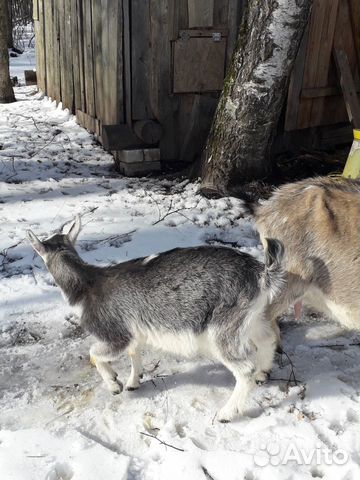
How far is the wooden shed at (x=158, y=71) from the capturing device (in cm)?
580

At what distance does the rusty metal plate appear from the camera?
5.99 meters

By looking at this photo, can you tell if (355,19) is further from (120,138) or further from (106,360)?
(106,360)

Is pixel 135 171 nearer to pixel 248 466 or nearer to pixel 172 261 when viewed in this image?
pixel 172 261

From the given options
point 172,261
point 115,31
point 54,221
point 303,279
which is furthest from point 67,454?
point 115,31

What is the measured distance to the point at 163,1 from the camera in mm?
5660

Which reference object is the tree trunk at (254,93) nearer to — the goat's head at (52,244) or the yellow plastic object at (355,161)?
the yellow plastic object at (355,161)

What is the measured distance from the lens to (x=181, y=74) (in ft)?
19.9

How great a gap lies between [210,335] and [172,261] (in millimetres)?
466

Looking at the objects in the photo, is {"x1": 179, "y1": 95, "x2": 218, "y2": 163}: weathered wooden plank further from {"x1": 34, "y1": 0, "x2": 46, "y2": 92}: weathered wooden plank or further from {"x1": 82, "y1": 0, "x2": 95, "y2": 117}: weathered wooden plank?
{"x1": 34, "y1": 0, "x2": 46, "y2": 92}: weathered wooden plank

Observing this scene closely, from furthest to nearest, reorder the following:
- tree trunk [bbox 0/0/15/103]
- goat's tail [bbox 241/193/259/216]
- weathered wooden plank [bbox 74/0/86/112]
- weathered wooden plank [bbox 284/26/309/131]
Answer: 1. tree trunk [bbox 0/0/15/103]
2. weathered wooden plank [bbox 74/0/86/112]
3. weathered wooden plank [bbox 284/26/309/131]
4. goat's tail [bbox 241/193/259/216]

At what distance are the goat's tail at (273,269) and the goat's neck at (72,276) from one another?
102 centimetres

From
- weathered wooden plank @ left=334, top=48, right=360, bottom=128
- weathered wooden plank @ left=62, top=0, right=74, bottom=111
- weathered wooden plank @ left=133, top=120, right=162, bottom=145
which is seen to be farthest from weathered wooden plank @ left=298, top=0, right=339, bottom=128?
weathered wooden plank @ left=62, top=0, right=74, bottom=111

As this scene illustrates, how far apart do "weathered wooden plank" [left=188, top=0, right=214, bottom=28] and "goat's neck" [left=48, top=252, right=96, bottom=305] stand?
4.10m

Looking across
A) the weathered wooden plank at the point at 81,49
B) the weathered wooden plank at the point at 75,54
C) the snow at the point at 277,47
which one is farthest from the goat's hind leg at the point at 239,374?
the weathered wooden plank at the point at 75,54
